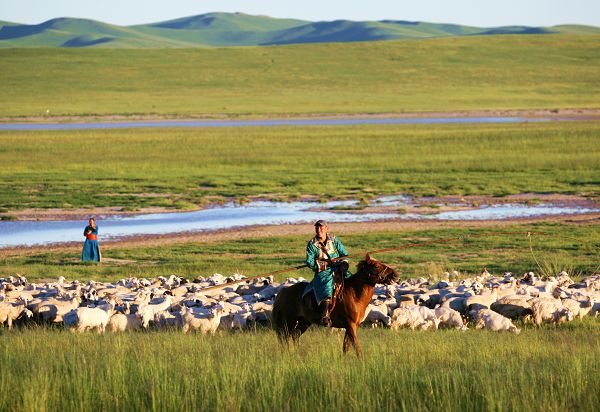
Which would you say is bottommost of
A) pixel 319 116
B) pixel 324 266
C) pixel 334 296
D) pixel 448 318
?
pixel 319 116

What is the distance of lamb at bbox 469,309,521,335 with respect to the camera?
1418cm

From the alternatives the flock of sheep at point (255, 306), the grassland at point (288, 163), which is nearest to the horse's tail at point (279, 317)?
the flock of sheep at point (255, 306)

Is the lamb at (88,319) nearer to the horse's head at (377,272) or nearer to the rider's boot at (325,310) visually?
the rider's boot at (325,310)

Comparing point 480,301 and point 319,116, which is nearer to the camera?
point 480,301

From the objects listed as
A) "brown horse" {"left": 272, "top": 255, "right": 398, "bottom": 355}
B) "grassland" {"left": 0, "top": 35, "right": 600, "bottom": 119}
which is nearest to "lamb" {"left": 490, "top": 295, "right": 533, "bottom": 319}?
"brown horse" {"left": 272, "top": 255, "right": 398, "bottom": 355}

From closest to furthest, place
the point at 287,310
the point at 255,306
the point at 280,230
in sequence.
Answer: the point at 287,310 → the point at 255,306 → the point at 280,230

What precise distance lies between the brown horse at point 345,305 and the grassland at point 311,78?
76698 millimetres

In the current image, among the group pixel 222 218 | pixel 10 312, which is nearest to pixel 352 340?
pixel 10 312

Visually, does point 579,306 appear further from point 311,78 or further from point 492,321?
point 311,78

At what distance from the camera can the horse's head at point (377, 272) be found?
10789 millimetres

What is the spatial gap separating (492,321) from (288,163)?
34779 mm

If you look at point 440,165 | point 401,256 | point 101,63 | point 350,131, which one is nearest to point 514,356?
point 401,256

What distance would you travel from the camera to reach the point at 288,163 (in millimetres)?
48750

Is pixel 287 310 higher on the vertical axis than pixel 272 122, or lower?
higher
